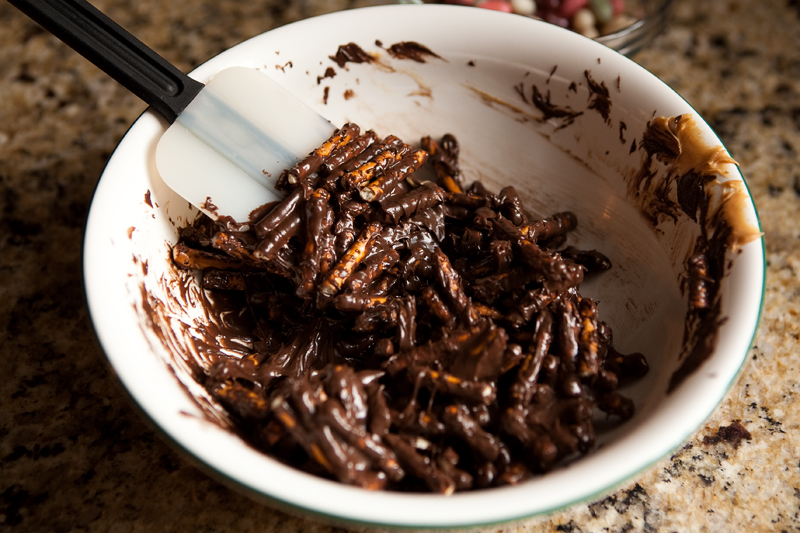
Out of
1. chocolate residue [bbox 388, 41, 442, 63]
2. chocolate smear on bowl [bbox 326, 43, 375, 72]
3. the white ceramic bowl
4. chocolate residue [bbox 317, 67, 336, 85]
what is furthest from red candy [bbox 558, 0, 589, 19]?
chocolate residue [bbox 317, 67, 336, 85]

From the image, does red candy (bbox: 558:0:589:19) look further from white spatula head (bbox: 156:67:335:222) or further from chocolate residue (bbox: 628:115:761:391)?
white spatula head (bbox: 156:67:335:222)

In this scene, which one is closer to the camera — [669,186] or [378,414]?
[378,414]

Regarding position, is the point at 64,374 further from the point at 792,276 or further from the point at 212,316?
the point at 792,276

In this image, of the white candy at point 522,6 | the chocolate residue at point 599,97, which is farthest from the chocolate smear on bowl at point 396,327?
the white candy at point 522,6

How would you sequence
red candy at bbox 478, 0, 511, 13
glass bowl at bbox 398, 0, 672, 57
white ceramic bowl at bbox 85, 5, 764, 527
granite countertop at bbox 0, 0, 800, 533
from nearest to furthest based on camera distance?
1. white ceramic bowl at bbox 85, 5, 764, 527
2. granite countertop at bbox 0, 0, 800, 533
3. glass bowl at bbox 398, 0, 672, 57
4. red candy at bbox 478, 0, 511, 13

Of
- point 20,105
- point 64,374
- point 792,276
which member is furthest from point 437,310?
point 20,105

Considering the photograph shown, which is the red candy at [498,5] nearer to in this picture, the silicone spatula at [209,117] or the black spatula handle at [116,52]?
the silicone spatula at [209,117]
